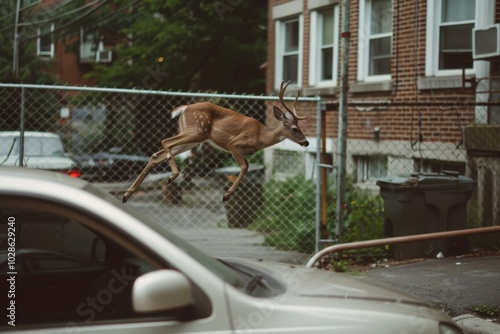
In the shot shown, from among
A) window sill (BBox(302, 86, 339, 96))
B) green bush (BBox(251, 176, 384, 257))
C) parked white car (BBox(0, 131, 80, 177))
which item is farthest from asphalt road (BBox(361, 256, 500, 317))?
window sill (BBox(302, 86, 339, 96))

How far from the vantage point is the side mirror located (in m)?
3.38

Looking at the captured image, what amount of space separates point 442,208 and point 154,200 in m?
6.29

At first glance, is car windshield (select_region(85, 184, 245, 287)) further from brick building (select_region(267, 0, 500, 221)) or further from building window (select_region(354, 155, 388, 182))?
Result: building window (select_region(354, 155, 388, 182))

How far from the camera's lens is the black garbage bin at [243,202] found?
1430cm

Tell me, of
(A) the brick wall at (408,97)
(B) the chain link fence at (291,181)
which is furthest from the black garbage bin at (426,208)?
(A) the brick wall at (408,97)

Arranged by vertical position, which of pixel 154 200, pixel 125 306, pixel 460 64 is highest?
pixel 460 64

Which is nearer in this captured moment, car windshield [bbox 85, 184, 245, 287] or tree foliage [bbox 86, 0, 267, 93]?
car windshield [bbox 85, 184, 245, 287]

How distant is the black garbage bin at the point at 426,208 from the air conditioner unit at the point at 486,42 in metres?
2.02

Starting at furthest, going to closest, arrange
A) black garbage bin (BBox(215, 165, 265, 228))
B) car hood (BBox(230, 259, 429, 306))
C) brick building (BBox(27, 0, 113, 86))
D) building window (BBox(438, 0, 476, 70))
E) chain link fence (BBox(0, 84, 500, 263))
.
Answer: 1. brick building (BBox(27, 0, 113, 86))
2. black garbage bin (BBox(215, 165, 265, 228))
3. building window (BBox(438, 0, 476, 70))
4. chain link fence (BBox(0, 84, 500, 263))
5. car hood (BBox(230, 259, 429, 306))

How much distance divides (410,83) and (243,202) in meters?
3.46

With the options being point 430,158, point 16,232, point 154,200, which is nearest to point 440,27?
point 430,158

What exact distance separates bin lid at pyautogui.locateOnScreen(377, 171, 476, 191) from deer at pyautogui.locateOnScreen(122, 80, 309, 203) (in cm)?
364

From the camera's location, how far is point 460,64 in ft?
45.6

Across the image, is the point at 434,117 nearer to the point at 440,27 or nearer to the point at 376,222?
the point at 440,27
